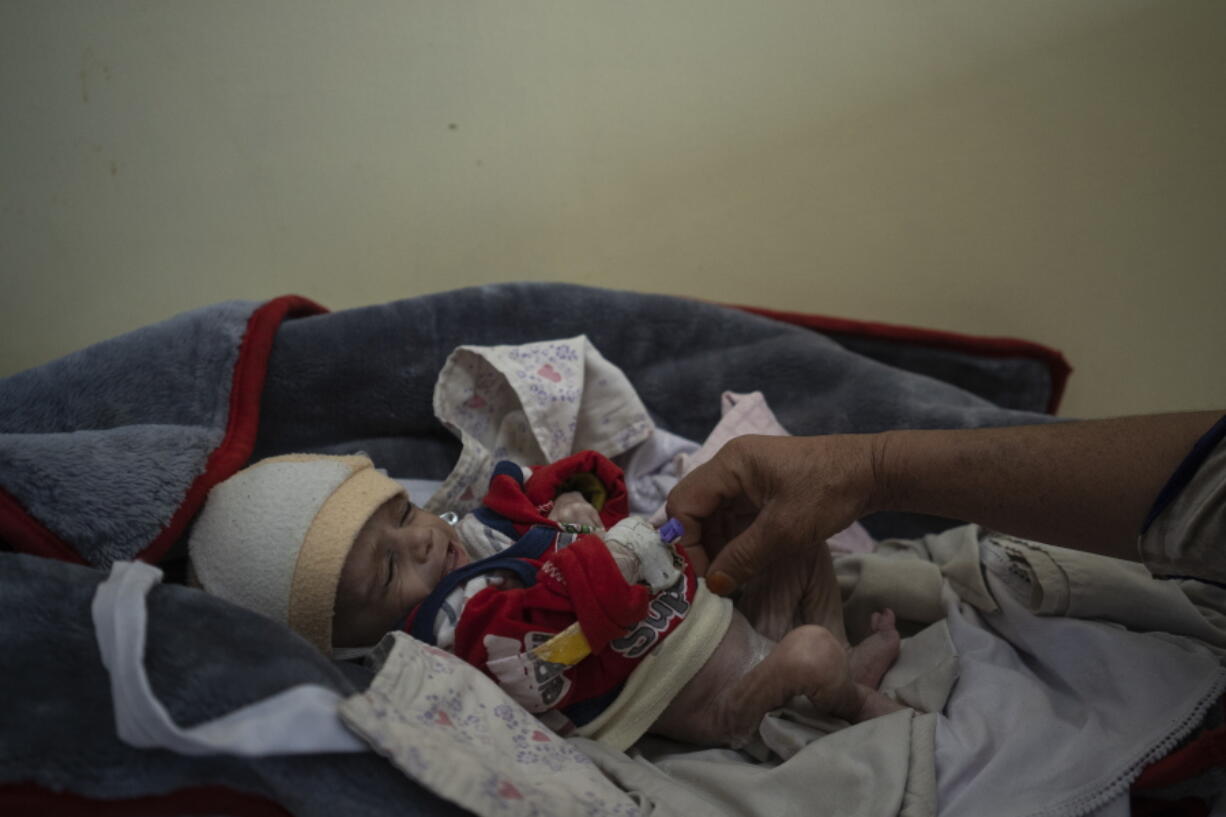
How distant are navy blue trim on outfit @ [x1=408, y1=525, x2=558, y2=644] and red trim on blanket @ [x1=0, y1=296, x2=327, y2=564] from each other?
28 centimetres

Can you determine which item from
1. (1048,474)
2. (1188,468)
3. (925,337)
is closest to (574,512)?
(1048,474)

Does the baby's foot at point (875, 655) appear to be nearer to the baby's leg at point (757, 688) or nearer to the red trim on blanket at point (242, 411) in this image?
the baby's leg at point (757, 688)

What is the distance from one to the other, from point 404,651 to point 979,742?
0.57m

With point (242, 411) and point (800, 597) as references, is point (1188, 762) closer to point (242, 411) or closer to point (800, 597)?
point (800, 597)

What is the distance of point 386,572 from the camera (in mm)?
909

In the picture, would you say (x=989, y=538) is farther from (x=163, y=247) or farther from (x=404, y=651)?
(x=163, y=247)

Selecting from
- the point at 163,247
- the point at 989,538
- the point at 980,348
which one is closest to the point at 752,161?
the point at 980,348

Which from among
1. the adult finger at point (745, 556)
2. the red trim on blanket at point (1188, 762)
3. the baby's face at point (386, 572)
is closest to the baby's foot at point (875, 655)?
the adult finger at point (745, 556)

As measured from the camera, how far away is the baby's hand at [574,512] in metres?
1.03

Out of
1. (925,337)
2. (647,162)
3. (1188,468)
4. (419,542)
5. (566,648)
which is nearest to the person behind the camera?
(1188,468)

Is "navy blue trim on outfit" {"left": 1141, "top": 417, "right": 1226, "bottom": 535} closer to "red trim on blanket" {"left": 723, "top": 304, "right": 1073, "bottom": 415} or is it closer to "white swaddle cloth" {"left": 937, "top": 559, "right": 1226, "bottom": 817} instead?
"white swaddle cloth" {"left": 937, "top": 559, "right": 1226, "bottom": 817}

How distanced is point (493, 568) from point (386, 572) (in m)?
0.12

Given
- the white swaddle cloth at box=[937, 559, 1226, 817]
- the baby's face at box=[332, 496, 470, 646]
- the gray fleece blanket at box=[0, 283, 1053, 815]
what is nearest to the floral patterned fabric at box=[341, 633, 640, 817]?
the gray fleece blanket at box=[0, 283, 1053, 815]

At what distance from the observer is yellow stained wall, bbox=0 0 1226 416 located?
1.36 m
